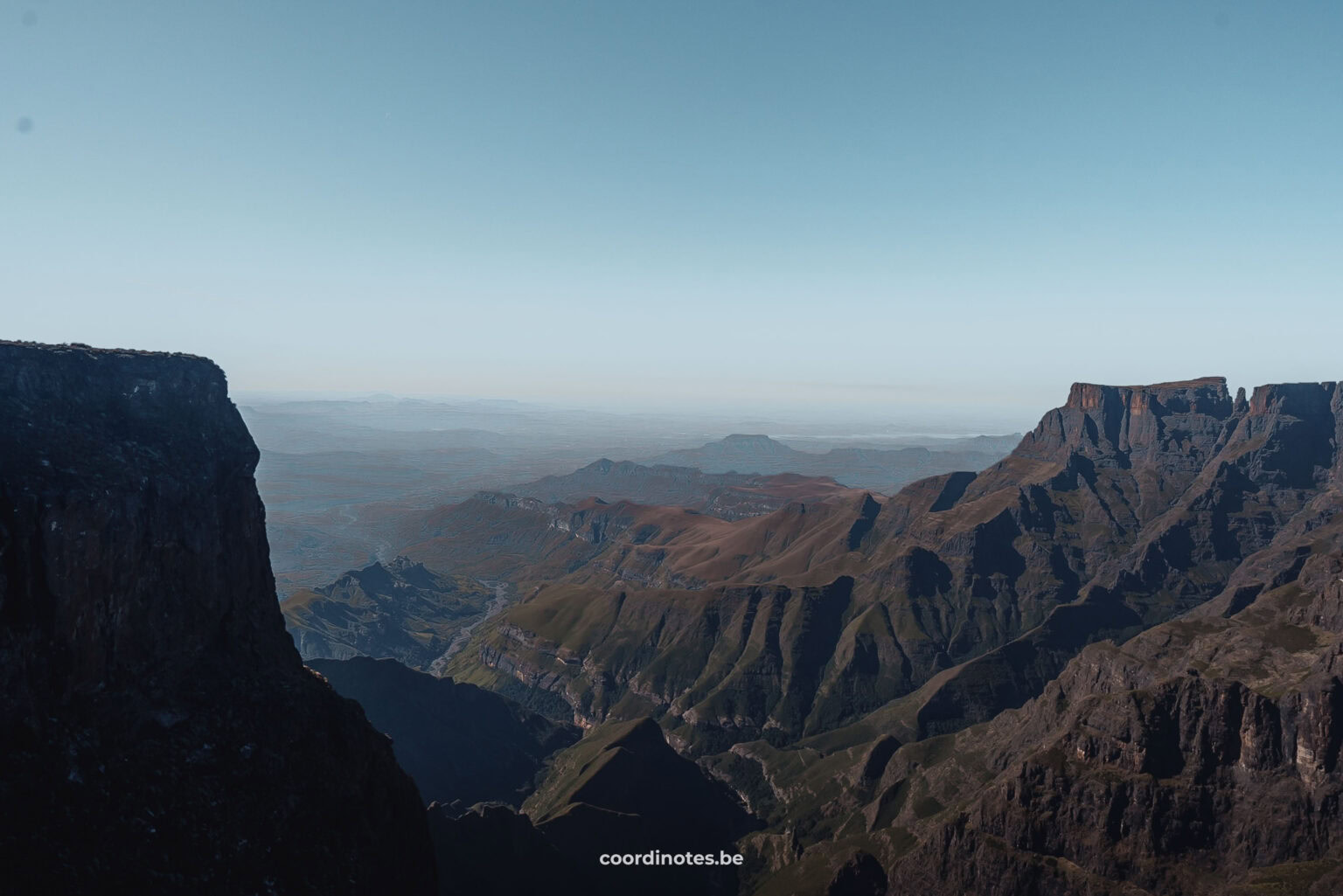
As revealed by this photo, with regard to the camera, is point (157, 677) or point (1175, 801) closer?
point (157, 677)

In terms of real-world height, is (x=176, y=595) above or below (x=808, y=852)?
above

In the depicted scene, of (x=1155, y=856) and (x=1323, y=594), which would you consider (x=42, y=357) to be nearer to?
(x=1155, y=856)

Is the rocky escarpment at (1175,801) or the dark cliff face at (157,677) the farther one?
the rocky escarpment at (1175,801)

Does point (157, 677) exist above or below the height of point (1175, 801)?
above

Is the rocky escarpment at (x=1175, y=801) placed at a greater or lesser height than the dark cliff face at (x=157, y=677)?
lesser

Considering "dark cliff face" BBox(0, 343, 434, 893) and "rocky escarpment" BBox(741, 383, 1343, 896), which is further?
"rocky escarpment" BBox(741, 383, 1343, 896)

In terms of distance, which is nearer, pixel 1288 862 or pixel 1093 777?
pixel 1288 862

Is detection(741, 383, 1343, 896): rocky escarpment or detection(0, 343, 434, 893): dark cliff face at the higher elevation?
detection(0, 343, 434, 893): dark cliff face

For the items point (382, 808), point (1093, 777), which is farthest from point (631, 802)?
point (382, 808)
